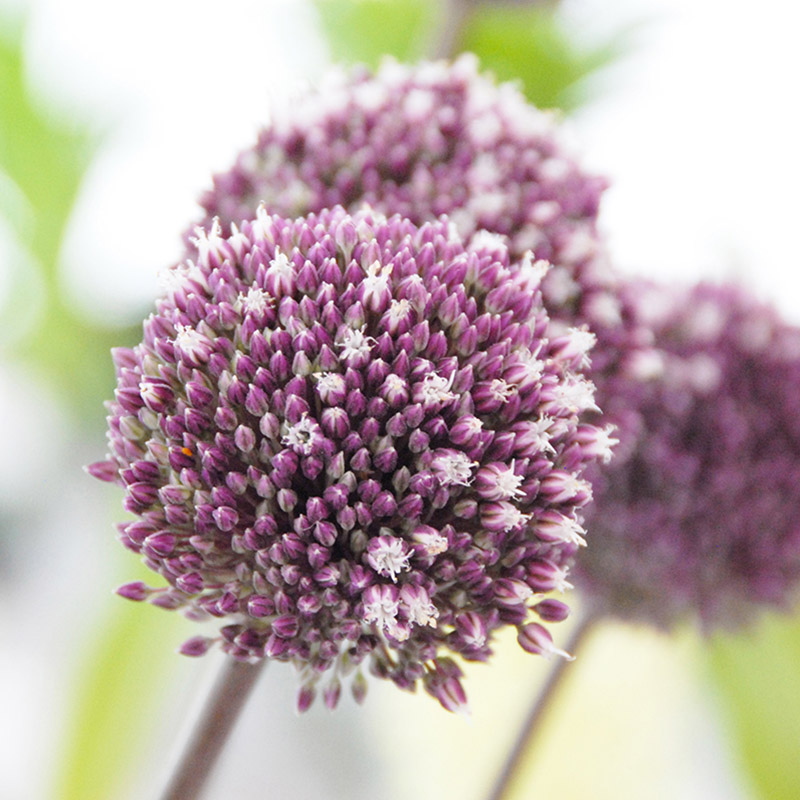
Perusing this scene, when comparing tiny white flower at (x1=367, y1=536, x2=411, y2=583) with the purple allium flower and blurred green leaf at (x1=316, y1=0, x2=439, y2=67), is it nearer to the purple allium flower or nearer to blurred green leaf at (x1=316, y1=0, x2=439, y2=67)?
the purple allium flower

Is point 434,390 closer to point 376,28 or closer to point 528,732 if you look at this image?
point 528,732

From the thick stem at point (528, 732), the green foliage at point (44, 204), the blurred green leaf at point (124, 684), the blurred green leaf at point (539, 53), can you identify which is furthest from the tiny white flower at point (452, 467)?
the green foliage at point (44, 204)

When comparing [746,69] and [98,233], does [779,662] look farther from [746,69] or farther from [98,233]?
[98,233]

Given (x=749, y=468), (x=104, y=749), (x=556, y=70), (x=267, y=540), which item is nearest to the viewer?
(x=267, y=540)

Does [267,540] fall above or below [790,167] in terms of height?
below

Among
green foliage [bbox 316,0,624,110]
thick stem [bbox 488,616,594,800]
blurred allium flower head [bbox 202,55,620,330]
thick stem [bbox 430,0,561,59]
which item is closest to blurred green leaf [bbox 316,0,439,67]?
green foliage [bbox 316,0,624,110]

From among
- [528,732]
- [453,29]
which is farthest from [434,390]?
[453,29]

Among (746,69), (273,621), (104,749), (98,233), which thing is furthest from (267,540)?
(746,69)
